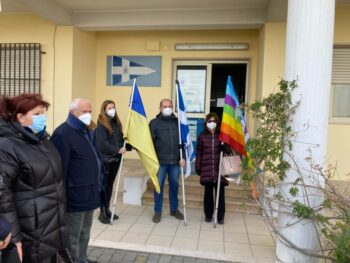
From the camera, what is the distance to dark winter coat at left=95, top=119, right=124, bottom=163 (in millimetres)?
4525

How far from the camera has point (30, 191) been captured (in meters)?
2.29

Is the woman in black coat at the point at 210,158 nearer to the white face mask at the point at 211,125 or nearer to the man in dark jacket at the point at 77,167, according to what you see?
the white face mask at the point at 211,125

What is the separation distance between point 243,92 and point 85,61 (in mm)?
3205

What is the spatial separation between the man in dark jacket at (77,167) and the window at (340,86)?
4.57m

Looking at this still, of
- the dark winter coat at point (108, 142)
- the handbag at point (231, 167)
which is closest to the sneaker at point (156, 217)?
the dark winter coat at point (108, 142)

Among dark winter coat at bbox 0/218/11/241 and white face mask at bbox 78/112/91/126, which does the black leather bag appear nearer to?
dark winter coat at bbox 0/218/11/241

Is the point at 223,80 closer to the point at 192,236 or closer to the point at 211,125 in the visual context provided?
the point at 211,125

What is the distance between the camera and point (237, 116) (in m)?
4.70

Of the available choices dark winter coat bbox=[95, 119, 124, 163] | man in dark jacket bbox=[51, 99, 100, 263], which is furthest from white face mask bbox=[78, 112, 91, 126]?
dark winter coat bbox=[95, 119, 124, 163]

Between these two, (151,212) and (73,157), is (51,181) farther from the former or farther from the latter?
(151,212)

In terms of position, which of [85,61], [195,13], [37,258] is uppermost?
[195,13]

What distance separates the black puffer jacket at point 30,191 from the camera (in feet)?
7.09

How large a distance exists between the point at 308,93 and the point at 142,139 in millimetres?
2217

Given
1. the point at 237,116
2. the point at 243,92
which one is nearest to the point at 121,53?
the point at 243,92
